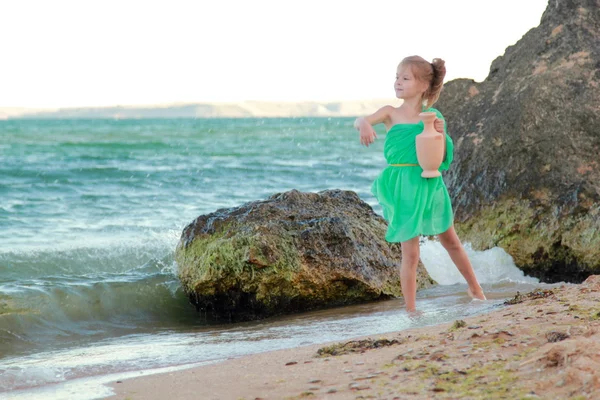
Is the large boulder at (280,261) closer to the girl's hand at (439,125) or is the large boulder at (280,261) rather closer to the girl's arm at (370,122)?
the girl's arm at (370,122)

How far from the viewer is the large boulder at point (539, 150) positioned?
6180 mm

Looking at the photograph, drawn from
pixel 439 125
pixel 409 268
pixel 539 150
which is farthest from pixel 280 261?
pixel 539 150

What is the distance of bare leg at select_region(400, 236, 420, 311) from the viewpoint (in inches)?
198

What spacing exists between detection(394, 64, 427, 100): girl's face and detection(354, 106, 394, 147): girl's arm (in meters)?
0.13

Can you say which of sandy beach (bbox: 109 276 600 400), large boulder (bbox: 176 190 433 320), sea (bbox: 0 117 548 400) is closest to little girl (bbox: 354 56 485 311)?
sea (bbox: 0 117 548 400)

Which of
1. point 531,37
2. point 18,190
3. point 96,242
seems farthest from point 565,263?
point 18,190

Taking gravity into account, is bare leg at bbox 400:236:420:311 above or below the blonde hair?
below

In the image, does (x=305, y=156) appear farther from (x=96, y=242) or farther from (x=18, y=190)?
(x=96, y=242)

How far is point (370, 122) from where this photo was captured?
484 centimetres

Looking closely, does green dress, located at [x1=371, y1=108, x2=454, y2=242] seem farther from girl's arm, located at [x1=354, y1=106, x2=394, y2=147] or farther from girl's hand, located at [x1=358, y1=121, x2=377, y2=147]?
girl's hand, located at [x1=358, y1=121, x2=377, y2=147]

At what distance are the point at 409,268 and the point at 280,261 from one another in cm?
97

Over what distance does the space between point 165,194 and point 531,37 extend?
9590mm

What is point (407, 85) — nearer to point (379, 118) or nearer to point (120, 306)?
point (379, 118)

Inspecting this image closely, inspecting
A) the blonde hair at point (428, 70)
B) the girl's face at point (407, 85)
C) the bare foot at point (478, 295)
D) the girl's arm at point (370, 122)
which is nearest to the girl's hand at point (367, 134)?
the girl's arm at point (370, 122)
